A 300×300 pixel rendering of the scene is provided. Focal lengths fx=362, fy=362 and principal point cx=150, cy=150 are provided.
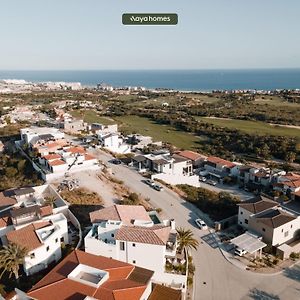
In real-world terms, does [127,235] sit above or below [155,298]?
above

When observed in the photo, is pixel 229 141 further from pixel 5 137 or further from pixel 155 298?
pixel 155 298

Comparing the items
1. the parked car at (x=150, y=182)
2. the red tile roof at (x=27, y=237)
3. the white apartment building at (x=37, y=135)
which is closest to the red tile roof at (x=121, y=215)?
the red tile roof at (x=27, y=237)

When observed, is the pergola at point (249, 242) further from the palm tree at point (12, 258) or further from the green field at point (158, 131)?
the green field at point (158, 131)

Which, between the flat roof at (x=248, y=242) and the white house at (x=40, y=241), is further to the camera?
the flat roof at (x=248, y=242)

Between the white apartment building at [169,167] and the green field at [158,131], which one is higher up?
the white apartment building at [169,167]

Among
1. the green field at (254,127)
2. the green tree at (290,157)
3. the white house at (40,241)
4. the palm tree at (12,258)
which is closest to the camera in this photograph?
the palm tree at (12,258)

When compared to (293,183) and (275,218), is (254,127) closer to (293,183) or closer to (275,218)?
(293,183)

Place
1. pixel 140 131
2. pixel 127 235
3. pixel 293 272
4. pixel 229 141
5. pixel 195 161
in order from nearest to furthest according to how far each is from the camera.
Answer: pixel 127 235, pixel 293 272, pixel 195 161, pixel 229 141, pixel 140 131

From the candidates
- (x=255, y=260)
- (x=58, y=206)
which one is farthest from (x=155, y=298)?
(x=58, y=206)
